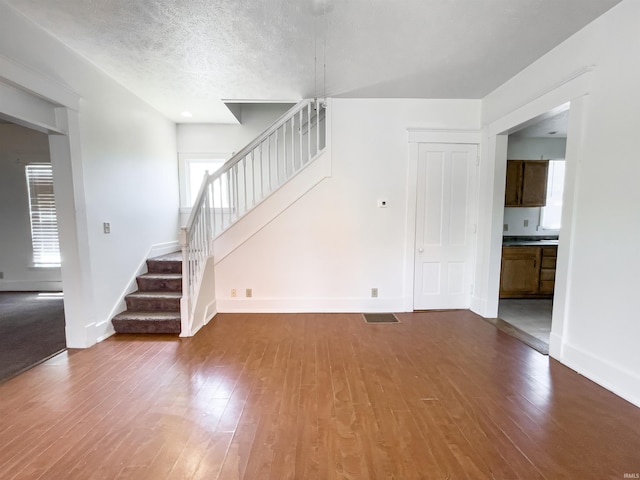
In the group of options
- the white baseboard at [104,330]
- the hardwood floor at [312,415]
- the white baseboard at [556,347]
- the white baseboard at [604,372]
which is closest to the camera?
the hardwood floor at [312,415]

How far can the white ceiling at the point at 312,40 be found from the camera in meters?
2.01

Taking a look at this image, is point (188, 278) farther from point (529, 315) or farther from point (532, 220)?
point (532, 220)

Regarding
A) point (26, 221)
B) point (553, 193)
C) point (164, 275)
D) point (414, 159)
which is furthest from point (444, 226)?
point (26, 221)

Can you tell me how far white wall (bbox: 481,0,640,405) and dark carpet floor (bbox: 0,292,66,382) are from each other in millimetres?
4974

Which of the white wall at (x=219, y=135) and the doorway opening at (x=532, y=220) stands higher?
the white wall at (x=219, y=135)

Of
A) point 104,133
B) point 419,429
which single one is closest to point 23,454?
point 419,429

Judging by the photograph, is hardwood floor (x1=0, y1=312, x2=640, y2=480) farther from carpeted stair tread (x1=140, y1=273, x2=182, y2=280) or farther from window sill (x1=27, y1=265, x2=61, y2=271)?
window sill (x1=27, y1=265, x2=61, y2=271)

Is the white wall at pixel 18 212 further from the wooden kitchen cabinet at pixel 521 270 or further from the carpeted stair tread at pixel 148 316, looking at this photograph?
the wooden kitchen cabinet at pixel 521 270

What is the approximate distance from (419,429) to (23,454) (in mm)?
2349

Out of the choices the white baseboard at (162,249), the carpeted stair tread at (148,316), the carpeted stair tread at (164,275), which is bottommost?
the carpeted stair tread at (148,316)

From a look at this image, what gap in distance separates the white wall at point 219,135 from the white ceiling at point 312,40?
4.22ft

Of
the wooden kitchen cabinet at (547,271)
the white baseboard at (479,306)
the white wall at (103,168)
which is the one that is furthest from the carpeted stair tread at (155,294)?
the wooden kitchen cabinet at (547,271)

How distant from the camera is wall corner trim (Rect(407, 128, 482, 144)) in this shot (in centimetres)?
358

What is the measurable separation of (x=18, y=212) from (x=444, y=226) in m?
7.28
